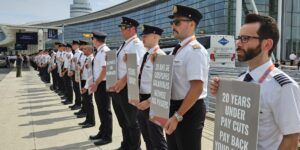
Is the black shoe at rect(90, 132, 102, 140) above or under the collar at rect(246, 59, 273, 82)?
under

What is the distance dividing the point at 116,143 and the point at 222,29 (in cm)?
3530

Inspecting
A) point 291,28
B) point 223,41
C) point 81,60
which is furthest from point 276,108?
point 291,28

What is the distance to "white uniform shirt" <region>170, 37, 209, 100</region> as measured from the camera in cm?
331

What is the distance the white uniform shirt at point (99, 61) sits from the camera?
20.7ft

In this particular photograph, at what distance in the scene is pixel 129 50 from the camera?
521 cm

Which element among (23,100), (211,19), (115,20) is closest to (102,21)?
(115,20)

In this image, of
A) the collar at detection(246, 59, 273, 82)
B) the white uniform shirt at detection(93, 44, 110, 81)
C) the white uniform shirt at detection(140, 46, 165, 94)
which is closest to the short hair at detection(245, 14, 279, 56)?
the collar at detection(246, 59, 273, 82)

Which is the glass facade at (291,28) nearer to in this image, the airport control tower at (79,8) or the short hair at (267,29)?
the short hair at (267,29)

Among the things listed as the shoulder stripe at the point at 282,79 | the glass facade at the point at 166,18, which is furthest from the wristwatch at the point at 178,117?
the glass facade at the point at 166,18

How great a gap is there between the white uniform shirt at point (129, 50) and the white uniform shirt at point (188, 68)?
1.48 m

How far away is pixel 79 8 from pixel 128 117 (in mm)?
186601

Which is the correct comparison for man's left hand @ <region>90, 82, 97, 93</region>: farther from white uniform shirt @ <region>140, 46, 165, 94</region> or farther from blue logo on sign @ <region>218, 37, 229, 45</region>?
blue logo on sign @ <region>218, 37, 229, 45</region>

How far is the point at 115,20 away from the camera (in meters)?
81.4

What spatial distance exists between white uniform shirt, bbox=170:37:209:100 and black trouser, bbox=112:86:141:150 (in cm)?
181
